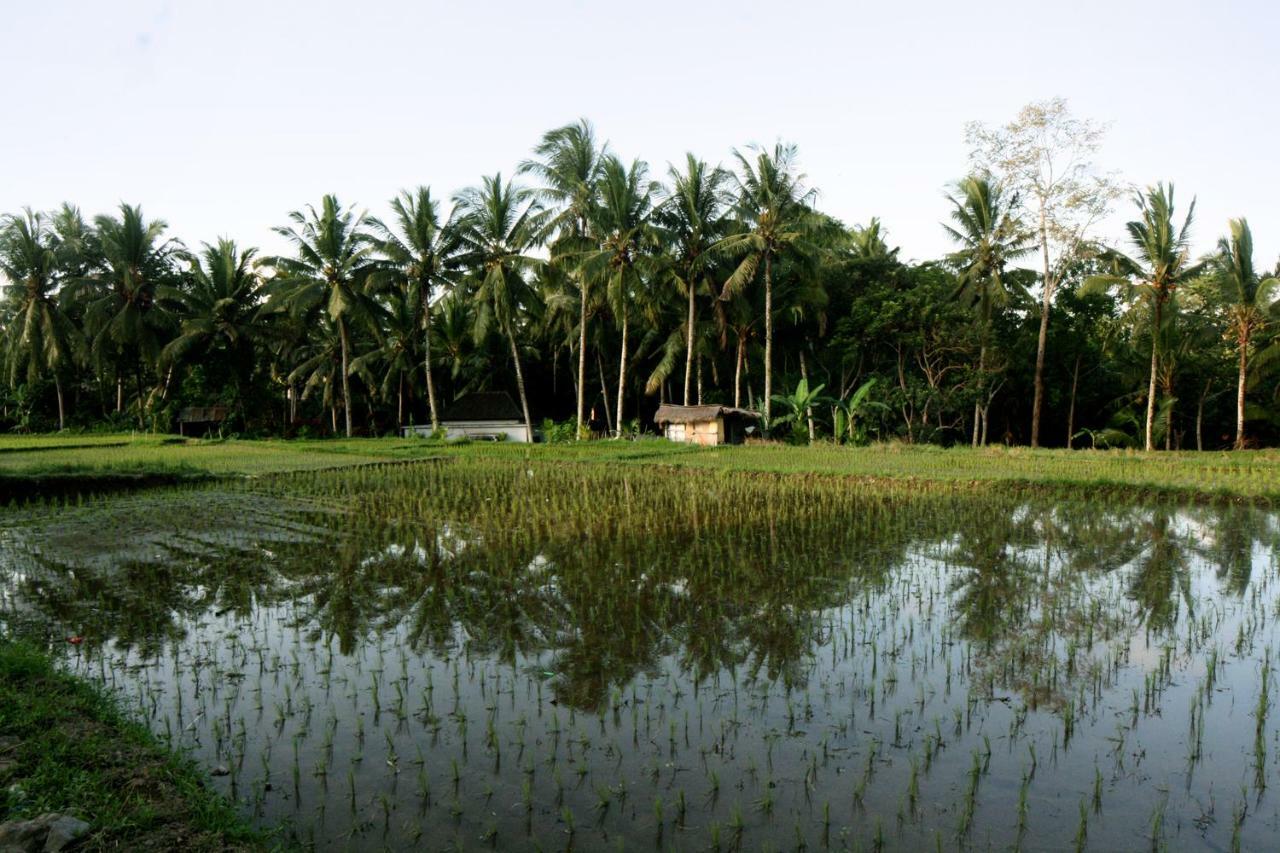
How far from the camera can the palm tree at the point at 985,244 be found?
76.7 ft

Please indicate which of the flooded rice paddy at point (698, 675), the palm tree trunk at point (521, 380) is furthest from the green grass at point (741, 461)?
the flooded rice paddy at point (698, 675)

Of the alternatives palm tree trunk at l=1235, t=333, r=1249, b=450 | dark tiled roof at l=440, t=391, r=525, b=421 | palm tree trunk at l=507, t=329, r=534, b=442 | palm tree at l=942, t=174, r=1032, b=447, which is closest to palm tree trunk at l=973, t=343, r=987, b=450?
palm tree at l=942, t=174, r=1032, b=447

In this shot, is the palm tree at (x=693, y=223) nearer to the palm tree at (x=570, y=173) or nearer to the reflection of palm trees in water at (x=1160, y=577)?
the palm tree at (x=570, y=173)

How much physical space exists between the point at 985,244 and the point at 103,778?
24736 millimetres

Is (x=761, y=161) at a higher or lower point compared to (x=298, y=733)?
higher

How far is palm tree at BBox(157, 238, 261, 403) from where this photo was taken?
27.6 metres

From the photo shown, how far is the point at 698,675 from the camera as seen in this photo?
4824 millimetres

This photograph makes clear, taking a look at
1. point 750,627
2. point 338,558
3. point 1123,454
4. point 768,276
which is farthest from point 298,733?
point 768,276

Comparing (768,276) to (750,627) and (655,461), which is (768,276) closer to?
(655,461)

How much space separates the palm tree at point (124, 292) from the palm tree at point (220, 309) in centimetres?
79

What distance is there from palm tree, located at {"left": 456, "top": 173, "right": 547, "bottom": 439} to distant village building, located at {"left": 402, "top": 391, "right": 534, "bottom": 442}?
480cm

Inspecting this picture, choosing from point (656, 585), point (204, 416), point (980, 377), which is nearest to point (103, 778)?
point (656, 585)

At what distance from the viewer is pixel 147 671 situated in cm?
491

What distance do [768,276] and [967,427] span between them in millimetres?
10348
